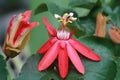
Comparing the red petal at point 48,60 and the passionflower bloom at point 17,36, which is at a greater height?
the passionflower bloom at point 17,36

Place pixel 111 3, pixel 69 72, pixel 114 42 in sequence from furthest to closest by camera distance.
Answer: pixel 111 3 → pixel 114 42 → pixel 69 72

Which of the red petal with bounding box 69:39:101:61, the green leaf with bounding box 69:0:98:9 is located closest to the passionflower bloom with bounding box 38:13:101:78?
the red petal with bounding box 69:39:101:61

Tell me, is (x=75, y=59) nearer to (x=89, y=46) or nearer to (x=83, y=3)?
(x=89, y=46)

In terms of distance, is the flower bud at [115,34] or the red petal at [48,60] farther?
the flower bud at [115,34]

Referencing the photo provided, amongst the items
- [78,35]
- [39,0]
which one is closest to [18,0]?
[39,0]

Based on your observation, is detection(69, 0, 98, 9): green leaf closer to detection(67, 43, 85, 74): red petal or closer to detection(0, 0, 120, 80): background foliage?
detection(0, 0, 120, 80): background foliage

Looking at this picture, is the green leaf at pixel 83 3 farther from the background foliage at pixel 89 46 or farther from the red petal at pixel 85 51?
the red petal at pixel 85 51

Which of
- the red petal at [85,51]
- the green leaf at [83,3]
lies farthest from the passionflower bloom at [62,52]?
the green leaf at [83,3]

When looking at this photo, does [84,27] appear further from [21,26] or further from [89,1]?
[21,26]
